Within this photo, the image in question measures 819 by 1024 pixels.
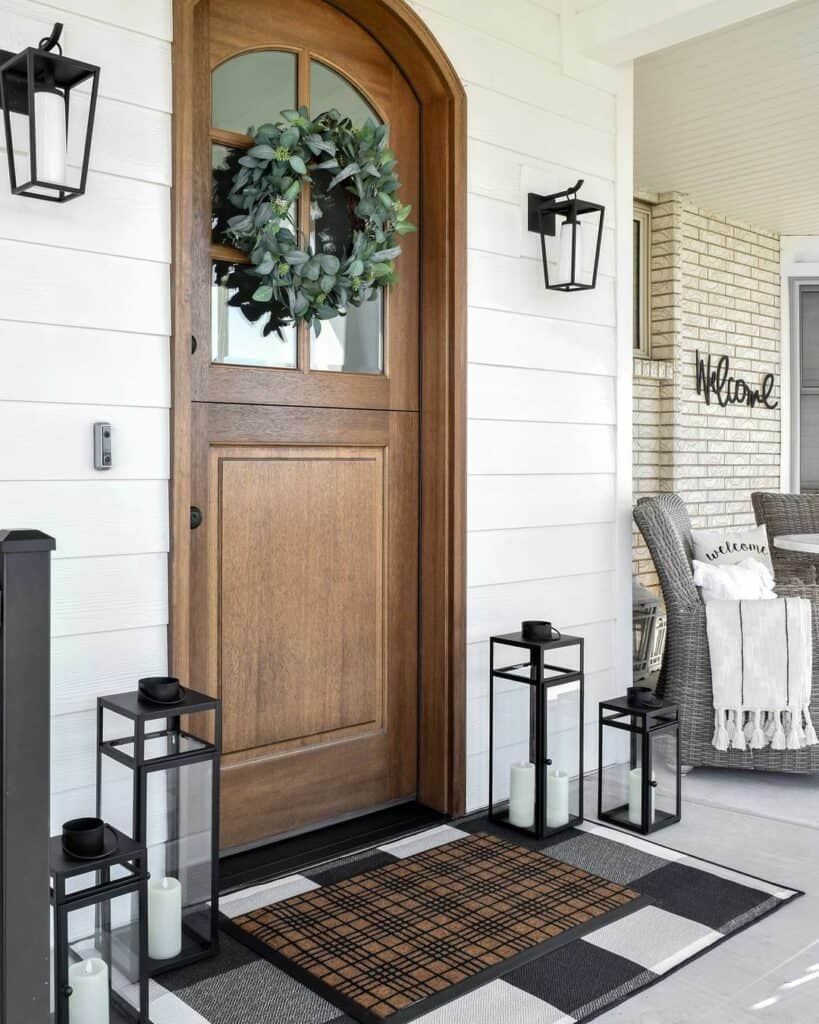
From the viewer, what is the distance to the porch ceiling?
3770mm

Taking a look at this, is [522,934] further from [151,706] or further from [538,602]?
[538,602]

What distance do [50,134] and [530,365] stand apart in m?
1.67

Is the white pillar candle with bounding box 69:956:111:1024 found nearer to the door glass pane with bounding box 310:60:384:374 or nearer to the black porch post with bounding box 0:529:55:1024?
the black porch post with bounding box 0:529:55:1024

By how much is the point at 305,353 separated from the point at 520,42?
126cm

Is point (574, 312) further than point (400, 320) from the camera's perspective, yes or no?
Yes

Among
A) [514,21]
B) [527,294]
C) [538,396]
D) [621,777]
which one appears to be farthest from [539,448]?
[514,21]

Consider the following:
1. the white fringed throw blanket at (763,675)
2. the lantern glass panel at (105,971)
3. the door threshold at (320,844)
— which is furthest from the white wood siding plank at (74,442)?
the white fringed throw blanket at (763,675)

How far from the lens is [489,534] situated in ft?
9.96

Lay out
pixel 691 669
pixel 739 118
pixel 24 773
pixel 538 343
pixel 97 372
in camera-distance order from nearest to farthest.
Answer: pixel 24 773, pixel 97 372, pixel 538 343, pixel 691 669, pixel 739 118

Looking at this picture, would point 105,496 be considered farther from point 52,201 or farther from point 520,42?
point 520,42

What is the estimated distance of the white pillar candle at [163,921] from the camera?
2.05 m

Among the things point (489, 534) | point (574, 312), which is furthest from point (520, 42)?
point (489, 534)

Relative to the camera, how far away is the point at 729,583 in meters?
3.44

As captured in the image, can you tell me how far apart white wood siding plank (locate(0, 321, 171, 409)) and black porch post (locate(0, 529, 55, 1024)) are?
672 mm
